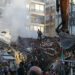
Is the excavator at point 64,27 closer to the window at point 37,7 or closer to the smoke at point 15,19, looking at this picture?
the smoke at point 15,19

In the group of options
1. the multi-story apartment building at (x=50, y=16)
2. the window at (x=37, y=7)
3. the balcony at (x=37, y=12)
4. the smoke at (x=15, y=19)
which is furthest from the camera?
the window at (x=37, y=7)

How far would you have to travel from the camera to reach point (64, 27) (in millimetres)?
7391

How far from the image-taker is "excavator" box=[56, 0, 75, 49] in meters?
6.91

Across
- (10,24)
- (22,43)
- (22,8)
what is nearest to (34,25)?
(22,8)

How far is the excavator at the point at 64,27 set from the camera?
22.7 feet

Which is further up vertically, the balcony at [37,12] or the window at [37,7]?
the window at [37,7]

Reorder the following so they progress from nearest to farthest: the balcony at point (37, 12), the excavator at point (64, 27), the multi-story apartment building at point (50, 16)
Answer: the excavator at point (64, 27), the multi-story apartment building at point (50, 16), the balcony at point (37, 12)

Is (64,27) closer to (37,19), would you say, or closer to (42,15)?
(42,15)

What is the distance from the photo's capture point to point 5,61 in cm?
2006

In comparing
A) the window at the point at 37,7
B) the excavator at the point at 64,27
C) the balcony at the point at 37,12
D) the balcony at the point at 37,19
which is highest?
the window at the point at 37,7

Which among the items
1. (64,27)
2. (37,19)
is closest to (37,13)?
(37,19)

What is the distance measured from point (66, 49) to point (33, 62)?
7.16 metres

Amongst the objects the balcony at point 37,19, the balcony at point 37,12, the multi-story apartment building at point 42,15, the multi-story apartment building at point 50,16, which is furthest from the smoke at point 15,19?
the balcony at point 37,12

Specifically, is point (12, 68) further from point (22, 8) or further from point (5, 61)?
point (22, 8)
